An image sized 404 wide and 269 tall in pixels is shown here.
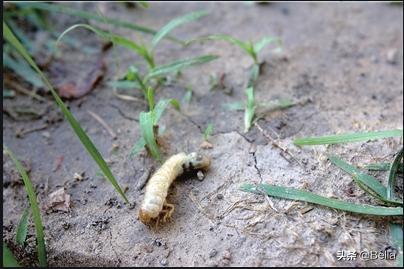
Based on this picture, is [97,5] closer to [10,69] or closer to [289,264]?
[10,69]

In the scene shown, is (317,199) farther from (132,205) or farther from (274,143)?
(132,205)

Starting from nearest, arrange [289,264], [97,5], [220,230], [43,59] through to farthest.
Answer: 1. [289,264]
2. [220,230]
3. [43,59]
4. [97,5]

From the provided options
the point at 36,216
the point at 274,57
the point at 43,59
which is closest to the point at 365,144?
the point at 274,57

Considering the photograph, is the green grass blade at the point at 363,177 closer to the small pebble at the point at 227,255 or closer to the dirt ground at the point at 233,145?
the dirt ground at the point at 233,145

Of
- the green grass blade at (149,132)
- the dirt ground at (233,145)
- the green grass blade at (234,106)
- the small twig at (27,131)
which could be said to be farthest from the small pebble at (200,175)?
the small twig at (27,131)

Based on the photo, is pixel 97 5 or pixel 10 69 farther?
pixel 97 5

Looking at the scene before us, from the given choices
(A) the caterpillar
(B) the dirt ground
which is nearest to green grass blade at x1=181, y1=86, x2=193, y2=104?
(B) the dirt ground

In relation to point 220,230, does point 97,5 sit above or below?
above

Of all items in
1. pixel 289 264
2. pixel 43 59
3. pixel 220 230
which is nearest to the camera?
pixel 289 264
